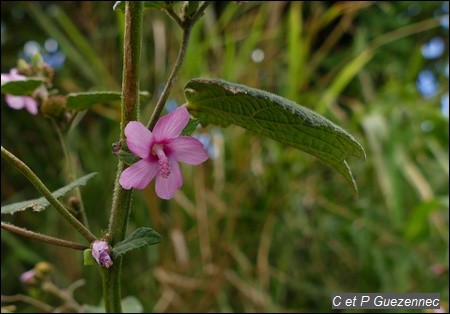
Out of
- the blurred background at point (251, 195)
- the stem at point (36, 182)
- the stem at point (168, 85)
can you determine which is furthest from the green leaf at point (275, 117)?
the blurred background at point (251, 195)

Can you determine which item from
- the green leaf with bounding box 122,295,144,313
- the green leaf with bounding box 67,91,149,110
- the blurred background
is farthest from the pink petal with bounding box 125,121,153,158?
the blurred background

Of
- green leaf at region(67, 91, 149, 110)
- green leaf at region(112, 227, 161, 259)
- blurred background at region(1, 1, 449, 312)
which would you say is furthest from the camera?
blurred background at region(1, 1, 449, 312)

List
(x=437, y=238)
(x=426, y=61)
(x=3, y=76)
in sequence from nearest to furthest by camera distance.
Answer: (x=3, y=76), (x=437, y=238), (x=426, y=61)

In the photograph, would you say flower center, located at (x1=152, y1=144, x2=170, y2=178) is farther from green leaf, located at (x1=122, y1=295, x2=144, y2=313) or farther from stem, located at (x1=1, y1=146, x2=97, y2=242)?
green leaf, located at (x1=122, y1=295, x2=144, y2=313)

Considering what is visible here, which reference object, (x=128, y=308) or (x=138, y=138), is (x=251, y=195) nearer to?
(x=128, y=308)

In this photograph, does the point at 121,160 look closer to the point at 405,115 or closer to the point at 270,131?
the point at 270,131

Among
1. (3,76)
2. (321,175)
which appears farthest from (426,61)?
(3,76)
